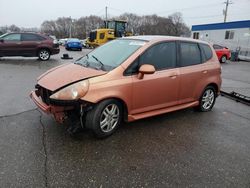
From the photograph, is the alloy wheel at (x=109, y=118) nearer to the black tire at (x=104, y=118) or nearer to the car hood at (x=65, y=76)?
the black tire at (x=104, y=118)

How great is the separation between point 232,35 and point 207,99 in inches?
989

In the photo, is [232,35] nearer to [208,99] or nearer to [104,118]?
[208,99]

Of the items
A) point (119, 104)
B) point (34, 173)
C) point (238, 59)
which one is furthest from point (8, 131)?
point (238, 59)

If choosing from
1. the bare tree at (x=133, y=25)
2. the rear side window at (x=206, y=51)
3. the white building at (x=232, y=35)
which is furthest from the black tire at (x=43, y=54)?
the bare tree at (x=133, y=25)

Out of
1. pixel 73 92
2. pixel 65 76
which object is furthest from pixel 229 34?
pixel 73 92

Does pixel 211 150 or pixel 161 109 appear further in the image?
pixel 161 109

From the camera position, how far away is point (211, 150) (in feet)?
12.5

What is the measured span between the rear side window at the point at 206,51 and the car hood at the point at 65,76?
267 centimetres

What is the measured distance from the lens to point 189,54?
5105 mm

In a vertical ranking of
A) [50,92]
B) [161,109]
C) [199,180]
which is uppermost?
[50,92]

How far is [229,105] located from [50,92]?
4.76m

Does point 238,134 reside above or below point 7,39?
below

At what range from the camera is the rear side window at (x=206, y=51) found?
5.46 m

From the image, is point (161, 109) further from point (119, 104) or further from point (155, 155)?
point (155, 155)
